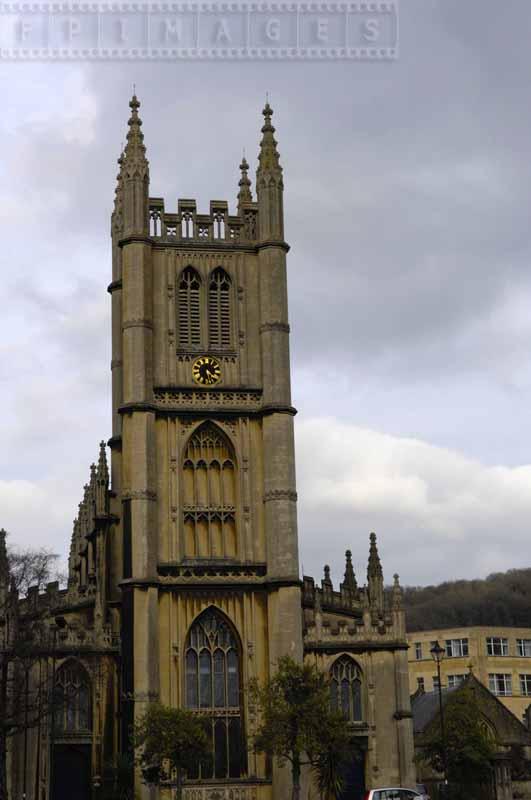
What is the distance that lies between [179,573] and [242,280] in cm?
1270

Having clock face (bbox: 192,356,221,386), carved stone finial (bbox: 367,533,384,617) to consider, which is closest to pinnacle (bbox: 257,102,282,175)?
clock face (bbox: 192,356,221,386)

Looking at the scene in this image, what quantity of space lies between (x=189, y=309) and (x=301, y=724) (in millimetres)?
18794

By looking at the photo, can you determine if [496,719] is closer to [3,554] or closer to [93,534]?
[93,534]

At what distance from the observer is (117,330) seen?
6575cm

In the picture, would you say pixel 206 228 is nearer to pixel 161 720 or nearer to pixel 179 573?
pixel 179 573

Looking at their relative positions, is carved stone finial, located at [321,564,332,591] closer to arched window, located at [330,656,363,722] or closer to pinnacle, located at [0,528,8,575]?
arched window, located at [330,656,363,722]

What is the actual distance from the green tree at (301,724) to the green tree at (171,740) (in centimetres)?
231

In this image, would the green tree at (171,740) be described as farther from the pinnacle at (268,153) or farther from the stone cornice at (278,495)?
the pinnacle at (268,153)

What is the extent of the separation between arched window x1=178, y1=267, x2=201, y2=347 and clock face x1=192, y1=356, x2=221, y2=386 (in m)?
0.76

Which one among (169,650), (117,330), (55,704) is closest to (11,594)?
(55,704)

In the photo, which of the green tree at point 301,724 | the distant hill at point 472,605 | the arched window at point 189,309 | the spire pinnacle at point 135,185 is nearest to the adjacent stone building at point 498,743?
the green tree at point 301,724

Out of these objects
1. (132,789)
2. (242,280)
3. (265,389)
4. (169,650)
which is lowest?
(132,789)

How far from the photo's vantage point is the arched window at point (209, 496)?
2371 inches

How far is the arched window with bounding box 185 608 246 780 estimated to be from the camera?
58.4 metres
